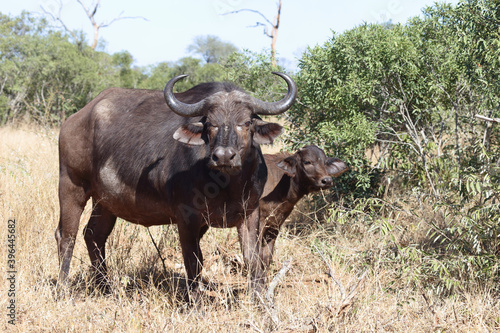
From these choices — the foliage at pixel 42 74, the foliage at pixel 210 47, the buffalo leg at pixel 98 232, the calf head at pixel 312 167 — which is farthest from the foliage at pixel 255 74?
the foliage at pixel 210 47

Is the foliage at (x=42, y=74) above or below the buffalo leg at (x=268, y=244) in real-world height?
above

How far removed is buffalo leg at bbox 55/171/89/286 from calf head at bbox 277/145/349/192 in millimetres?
2454

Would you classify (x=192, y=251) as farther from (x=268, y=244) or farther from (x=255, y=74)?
(x=255, y=74)

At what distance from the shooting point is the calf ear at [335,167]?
21.4 ft

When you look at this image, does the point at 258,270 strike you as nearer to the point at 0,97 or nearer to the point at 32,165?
the point at 32,165

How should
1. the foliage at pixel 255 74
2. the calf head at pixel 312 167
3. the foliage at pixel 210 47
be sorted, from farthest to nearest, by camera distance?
1. the foliage at pixel 210 47
2. the foliage at pixel 255 74
3. the calf head at pixel 312 167

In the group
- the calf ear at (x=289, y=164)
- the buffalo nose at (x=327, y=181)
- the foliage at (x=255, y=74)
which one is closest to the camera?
the buffalo nose at (x=327, y=181)

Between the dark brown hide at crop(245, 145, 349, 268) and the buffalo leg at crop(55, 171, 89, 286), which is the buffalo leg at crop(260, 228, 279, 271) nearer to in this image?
the dark brown hide at crop(245, 145, 349, 268)

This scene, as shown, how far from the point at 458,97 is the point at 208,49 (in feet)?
158

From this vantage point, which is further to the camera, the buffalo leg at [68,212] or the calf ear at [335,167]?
the calf ear at [335,167]

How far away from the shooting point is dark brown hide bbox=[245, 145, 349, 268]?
648 cm

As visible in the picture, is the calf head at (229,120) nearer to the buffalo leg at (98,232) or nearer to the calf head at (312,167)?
the calf head at (312,167)

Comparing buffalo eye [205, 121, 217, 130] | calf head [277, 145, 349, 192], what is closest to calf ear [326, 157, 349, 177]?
calf head [277, 145, 349, 192]

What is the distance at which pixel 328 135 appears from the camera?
6746 millimetres
